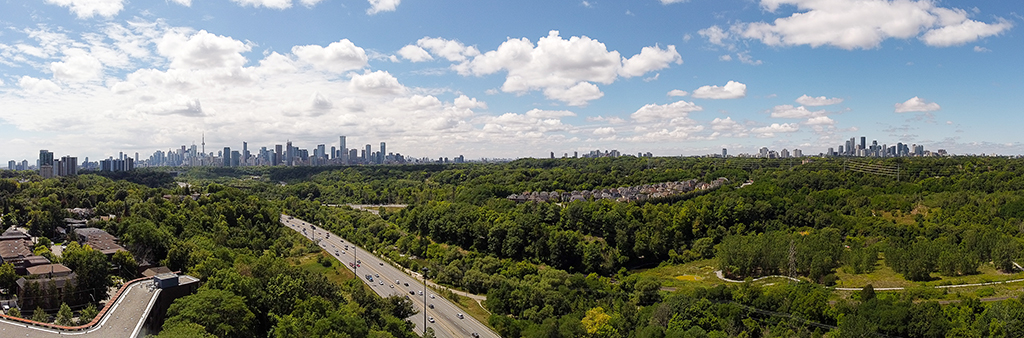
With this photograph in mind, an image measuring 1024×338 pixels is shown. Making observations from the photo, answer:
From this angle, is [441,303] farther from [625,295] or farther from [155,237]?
[155,237]

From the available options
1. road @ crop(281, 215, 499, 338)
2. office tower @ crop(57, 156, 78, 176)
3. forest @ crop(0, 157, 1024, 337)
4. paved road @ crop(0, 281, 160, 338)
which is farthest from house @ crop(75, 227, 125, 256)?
office tower @ crop(57, 156, 78, 176)

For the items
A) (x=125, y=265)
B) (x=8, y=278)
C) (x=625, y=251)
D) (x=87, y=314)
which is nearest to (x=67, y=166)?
(x=125, y=265)

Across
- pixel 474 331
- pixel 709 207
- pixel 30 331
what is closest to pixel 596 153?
pixel 709 207

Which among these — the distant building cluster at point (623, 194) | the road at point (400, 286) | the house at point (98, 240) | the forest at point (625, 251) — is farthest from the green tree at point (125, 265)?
the distant building cluster at point (623, 194)

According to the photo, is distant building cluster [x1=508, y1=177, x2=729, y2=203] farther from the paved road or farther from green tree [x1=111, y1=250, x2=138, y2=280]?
the paved road

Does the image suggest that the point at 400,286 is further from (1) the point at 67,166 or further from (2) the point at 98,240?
(1) the point at 67,166
